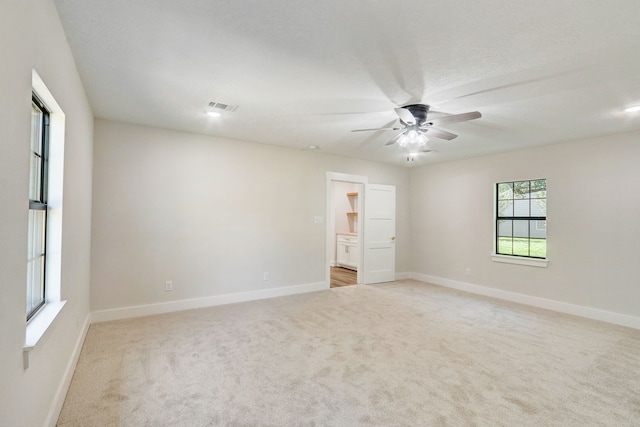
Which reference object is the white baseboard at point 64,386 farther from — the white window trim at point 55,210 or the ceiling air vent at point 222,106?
the ceiling air vent at point 222,106

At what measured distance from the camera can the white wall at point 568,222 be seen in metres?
4.07

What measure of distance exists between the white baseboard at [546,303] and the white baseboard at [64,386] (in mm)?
5740

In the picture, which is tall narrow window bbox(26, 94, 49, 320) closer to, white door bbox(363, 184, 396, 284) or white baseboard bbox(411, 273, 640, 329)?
white door bbox(363, 184, 396, 284)

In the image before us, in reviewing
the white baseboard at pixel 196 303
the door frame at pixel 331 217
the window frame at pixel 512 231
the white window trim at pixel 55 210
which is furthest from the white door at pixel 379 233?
the white window trim at pixel 55 210

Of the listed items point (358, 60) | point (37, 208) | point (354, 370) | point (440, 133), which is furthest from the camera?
point (440, 133)

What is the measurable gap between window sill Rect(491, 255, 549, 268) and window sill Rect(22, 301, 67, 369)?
582 centimetres

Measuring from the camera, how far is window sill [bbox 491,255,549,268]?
4812mm

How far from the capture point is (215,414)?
209 centimetres

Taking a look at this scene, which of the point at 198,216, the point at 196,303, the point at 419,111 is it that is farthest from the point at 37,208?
the point at 419,111

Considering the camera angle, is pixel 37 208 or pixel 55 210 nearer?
pixel 37 208

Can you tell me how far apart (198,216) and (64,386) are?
2.54 meters

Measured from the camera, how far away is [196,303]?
4.42 meters

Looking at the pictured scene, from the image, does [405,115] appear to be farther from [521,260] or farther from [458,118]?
[521,260]

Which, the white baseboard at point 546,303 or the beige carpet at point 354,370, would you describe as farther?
the white baseboard at point 546,303
